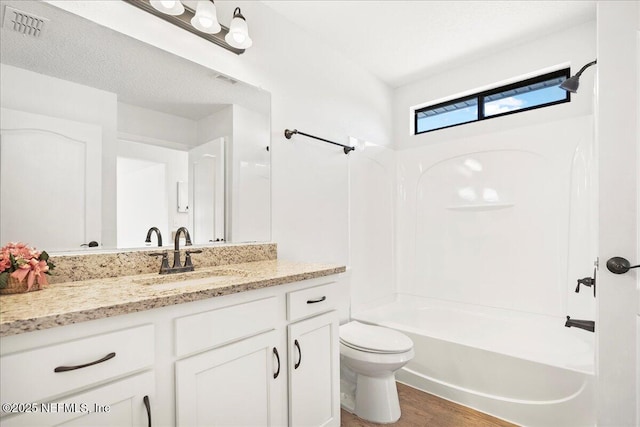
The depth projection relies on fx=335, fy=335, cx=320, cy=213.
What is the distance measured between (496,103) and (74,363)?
3262 millimetres

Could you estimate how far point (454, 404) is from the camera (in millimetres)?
2152

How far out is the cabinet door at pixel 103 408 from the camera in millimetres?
830

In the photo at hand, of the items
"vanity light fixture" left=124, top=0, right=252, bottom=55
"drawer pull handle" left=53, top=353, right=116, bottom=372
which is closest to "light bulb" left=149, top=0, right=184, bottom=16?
"vanity light fixture" left=124, top=0, right=252, bottom=55

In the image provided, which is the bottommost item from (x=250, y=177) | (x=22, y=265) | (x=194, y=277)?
(x=194, y=277)

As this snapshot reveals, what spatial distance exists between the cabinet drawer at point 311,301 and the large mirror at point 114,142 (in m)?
0.64

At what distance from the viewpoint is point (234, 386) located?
1237 millimetres

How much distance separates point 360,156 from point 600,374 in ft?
6.87

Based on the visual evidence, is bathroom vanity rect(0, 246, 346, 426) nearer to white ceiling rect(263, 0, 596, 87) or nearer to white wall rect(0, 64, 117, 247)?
white wall rect(0, 64, 117, 247)

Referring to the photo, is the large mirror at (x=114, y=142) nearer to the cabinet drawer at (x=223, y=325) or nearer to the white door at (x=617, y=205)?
the cabinet drawer at (x=223, y=325)

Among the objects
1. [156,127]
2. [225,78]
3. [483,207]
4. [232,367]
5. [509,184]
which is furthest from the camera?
[483,207]

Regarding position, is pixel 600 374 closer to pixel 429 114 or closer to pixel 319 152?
pixel 319 152

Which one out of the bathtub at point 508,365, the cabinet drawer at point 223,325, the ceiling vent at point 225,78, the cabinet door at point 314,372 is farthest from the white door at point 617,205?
the ceiling vent at point 225,78

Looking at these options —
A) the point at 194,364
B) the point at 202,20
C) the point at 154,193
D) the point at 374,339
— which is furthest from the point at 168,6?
the point at 374,339

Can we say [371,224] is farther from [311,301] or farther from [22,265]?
[22,265]
